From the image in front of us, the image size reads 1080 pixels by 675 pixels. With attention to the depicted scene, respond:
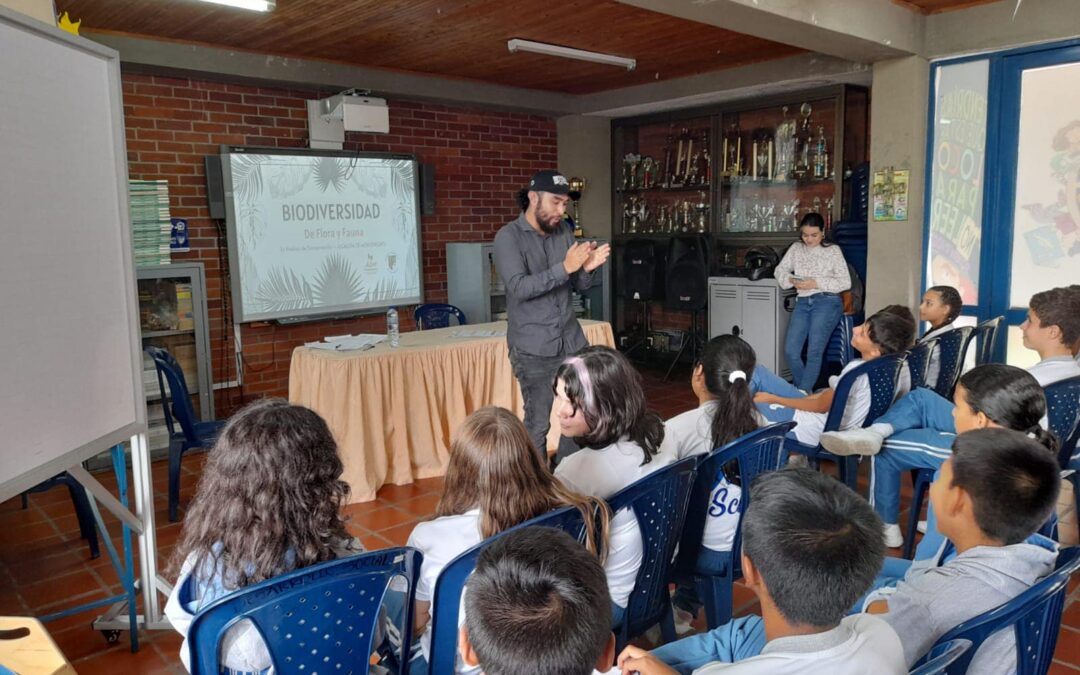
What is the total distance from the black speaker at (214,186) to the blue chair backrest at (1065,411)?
15.6 ft

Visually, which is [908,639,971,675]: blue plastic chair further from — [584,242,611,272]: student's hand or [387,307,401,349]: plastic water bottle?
[387,307,401,349]: plastic water bottle

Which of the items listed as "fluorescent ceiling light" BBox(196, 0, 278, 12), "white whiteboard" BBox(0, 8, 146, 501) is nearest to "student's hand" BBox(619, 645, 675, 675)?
"white whiteboard" BBox(0, 8, 146, 501)

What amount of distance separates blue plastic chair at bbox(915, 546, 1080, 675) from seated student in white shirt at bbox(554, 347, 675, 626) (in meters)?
0.85

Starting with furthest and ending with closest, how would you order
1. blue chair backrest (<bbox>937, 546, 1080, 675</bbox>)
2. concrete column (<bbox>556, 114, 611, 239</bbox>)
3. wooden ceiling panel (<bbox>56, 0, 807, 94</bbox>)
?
concrete column (<bbox>556, 114, 611, 239</bbox>)
wooden ceiling panel (<bbox>56, 0, 807, 94</bbox>)
blue chair backrest (<bbox>937, 546, 1080, 675</bbox>)

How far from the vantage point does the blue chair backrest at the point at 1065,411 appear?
2535 millimetres

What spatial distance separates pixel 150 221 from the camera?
4.86 m

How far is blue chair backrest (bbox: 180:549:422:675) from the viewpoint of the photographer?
1250 millimetres

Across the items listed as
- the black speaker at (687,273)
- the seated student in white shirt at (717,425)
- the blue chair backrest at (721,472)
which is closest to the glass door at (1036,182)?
the black speaker at (687,273)

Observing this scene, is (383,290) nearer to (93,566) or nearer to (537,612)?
(93,566)

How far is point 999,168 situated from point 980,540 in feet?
12.7

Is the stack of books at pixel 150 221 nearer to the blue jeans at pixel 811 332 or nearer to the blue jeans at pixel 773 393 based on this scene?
the blue jeans at pixel 773 393

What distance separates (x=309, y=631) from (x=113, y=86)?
180 cm

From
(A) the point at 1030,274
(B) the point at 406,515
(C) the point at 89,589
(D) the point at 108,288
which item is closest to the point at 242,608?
(D) the point at 108,288

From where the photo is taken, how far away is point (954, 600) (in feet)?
4.54
